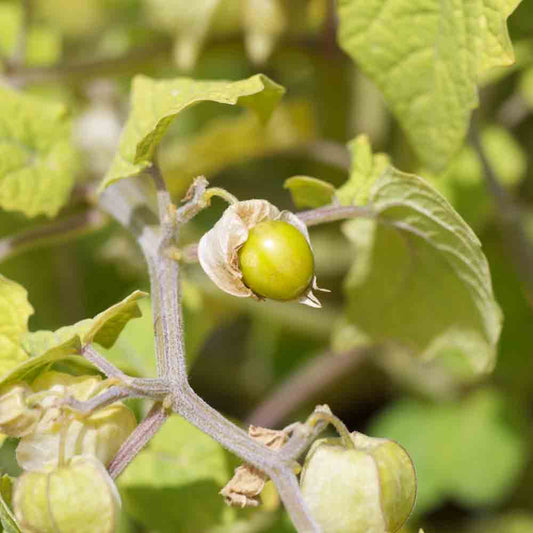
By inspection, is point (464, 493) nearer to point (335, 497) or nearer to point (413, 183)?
point (413, 183)

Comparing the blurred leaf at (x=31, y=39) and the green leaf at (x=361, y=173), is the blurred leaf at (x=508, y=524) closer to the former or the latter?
the green leaf at (x=361, y=173)

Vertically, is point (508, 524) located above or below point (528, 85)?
below

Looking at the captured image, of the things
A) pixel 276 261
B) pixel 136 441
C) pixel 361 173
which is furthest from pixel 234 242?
pixel 361 173

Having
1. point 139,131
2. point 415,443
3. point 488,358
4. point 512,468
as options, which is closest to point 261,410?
point 415,443

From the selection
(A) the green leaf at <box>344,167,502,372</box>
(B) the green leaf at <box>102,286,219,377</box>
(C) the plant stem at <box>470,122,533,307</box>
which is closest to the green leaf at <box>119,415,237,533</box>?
(B) the green leaf at <box>102,286,219,377</box>

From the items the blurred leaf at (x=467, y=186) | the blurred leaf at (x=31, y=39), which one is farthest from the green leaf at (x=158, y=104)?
the blurred leaf at (x=31, y=39)

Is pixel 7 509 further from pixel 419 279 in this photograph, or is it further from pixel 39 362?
pixel 419 279
